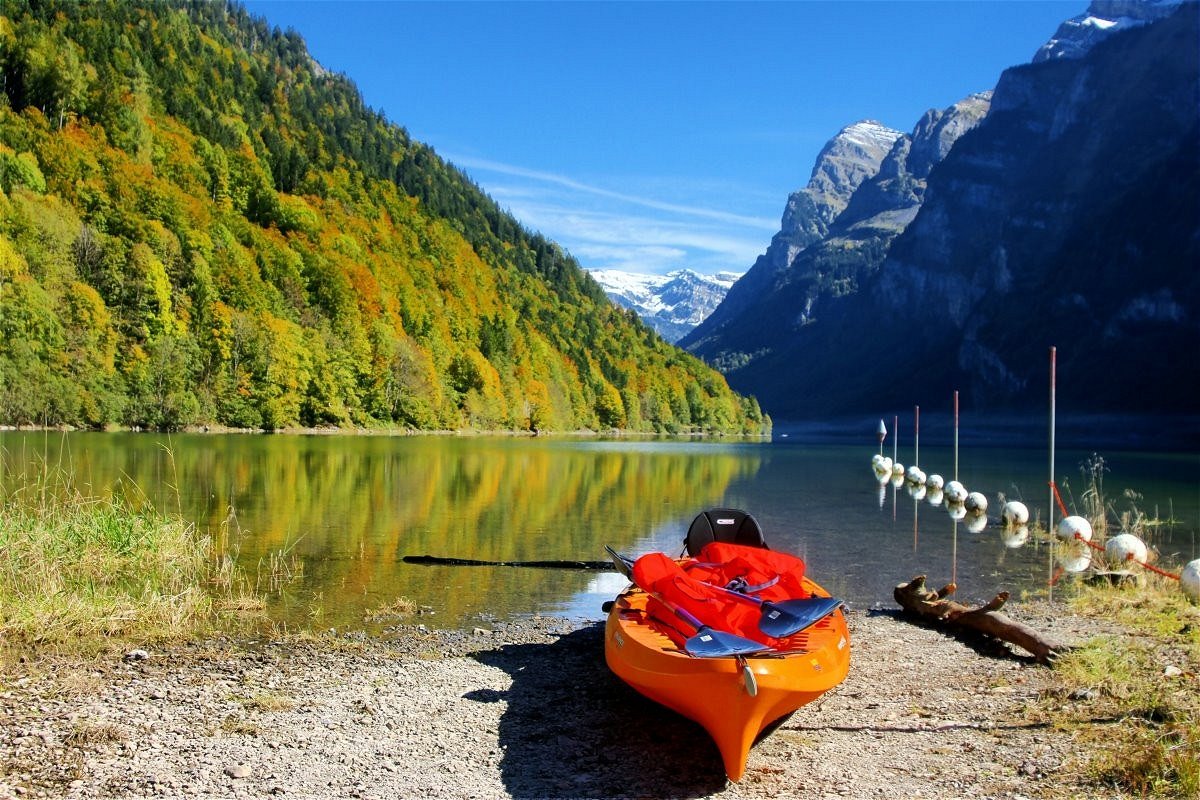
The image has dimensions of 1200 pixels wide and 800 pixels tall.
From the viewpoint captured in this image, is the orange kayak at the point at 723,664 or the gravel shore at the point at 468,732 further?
the orange kayak at the point at 723,664

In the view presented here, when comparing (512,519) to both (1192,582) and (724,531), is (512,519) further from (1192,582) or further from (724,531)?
(1192,582)

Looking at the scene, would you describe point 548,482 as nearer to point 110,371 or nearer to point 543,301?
Result: point 110,371

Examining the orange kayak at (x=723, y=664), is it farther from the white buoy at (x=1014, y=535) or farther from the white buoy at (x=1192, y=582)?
the white buoy at (x=1014, y=535)

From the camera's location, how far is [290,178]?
12662 centimetres

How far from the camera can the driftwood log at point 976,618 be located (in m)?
10.7

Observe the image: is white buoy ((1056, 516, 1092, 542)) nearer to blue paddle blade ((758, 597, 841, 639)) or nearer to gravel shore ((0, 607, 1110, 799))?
gravel shore ((0, 607, 1110, 799))

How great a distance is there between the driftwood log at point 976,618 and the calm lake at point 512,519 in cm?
155

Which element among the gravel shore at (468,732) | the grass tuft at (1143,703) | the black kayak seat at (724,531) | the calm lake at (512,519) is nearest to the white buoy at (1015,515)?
the calm lake at (512,519)

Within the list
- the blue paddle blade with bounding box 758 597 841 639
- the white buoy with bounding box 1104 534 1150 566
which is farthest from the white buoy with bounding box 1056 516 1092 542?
the blue paddle blade with bounding box 758 597 841 639

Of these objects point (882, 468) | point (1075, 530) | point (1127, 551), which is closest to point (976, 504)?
point (1075, 530)

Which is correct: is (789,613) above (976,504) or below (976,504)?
above

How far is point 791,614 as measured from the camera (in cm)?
888

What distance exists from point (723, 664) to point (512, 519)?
1821 cm

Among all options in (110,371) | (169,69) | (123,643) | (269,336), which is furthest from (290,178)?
(123,643)
